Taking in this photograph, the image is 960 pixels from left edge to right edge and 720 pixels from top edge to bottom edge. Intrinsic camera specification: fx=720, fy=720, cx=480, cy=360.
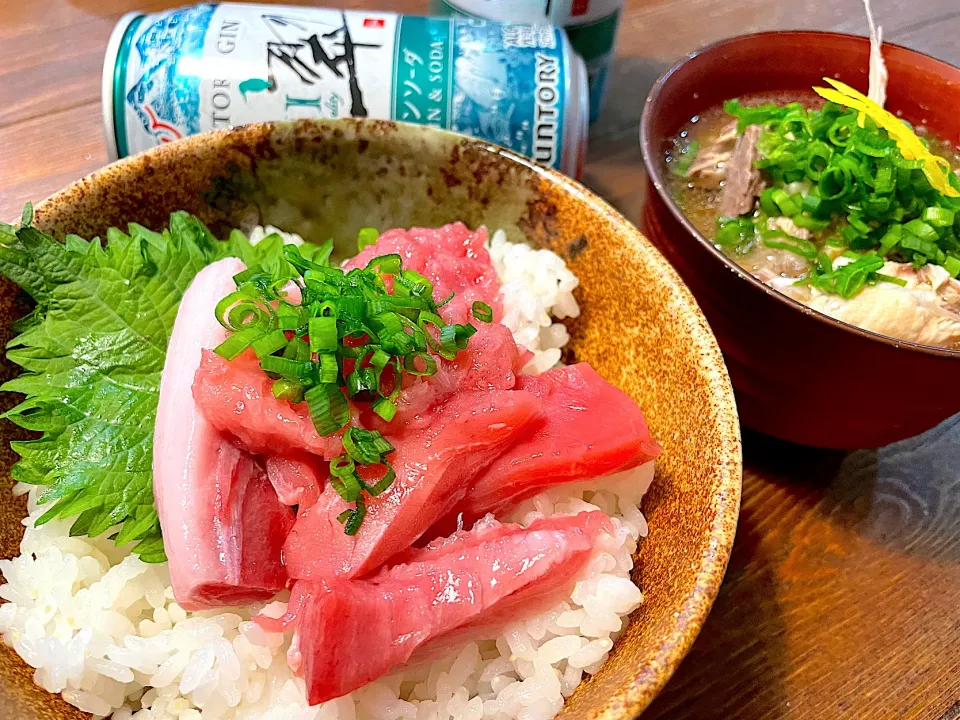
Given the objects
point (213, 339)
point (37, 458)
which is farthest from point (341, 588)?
point (37, 458)

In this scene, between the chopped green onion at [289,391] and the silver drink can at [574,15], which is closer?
the chopped green onion at [289,391]

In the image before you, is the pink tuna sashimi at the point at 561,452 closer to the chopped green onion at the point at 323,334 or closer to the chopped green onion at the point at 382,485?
the chopped green onion at the point at 382,485

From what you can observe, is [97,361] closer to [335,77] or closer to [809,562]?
[335,77]

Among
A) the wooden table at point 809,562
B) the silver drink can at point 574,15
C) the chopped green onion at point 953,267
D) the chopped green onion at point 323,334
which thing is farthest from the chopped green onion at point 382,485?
the silver drink can at point 574,15

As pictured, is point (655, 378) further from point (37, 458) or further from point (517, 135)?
point (37, 458)

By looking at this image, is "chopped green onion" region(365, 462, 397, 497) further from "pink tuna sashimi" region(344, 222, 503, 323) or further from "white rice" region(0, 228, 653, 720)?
"pink tuna sashimi" region(344, 222, 503, 323)

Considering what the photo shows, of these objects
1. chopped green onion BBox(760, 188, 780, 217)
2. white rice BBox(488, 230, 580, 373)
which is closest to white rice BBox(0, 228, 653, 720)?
white rice BBox(488, 230, 580, 373)
